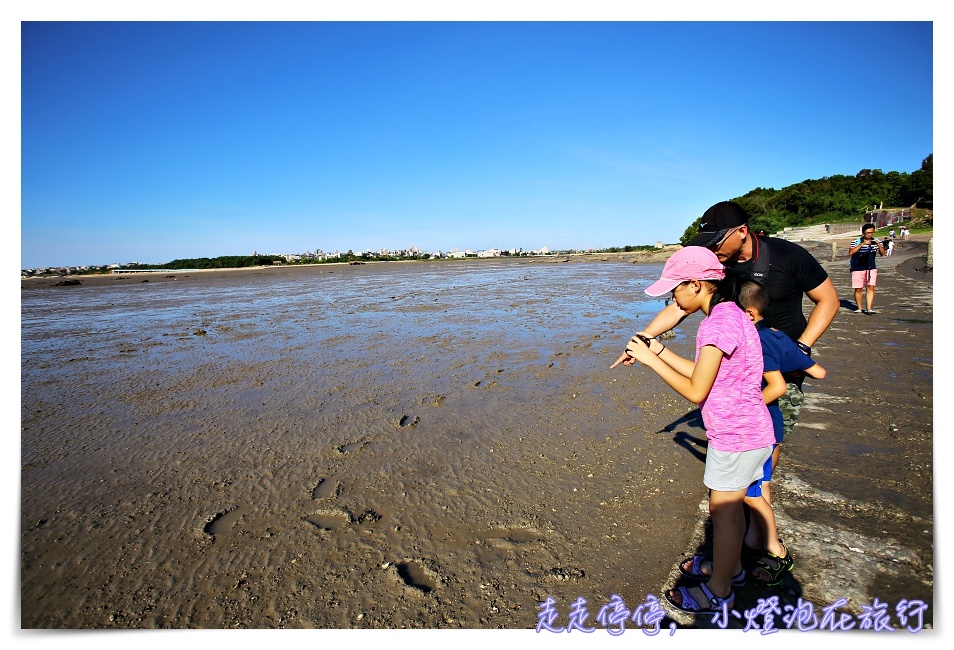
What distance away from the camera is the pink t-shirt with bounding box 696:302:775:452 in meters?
2.07

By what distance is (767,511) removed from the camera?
2389 mm

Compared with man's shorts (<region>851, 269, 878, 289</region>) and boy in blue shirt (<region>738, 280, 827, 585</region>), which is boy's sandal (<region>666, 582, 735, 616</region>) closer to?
boy in blue shirt (<region>738, 280, 827, 585</region>)

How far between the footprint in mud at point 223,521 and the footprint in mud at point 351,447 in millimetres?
1011

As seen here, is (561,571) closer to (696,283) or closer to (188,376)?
(696,283)

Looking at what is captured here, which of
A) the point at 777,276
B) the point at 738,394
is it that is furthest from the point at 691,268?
the point at 777,276

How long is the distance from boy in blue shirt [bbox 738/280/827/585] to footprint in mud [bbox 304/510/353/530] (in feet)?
7.67

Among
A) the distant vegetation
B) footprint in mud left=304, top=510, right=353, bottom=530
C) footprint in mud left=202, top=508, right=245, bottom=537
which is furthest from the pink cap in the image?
the distant vegetation

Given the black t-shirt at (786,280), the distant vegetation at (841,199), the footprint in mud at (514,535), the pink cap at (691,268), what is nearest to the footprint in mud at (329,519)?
the footprint in mud at (514,535)

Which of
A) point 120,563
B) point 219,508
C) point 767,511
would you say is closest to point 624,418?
point 767,511

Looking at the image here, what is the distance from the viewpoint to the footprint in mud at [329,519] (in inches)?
116

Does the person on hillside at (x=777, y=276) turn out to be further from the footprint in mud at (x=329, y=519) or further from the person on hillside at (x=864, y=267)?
the person on hillside at (x=864, y=267)

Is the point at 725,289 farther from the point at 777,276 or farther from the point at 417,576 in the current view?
the point at 417,576

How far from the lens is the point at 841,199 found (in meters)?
56.2

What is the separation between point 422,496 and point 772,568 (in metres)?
2.08
